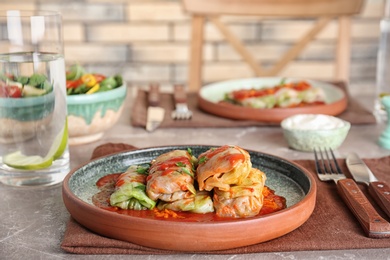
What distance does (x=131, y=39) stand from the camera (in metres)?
3.27

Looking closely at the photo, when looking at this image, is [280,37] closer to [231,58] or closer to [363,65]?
[231,58]

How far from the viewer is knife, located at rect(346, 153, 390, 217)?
102cm

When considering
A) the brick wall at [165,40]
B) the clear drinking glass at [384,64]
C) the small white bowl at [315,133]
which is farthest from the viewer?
the brick wall at [165,40]

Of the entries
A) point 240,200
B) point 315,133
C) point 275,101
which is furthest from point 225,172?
point 275,101

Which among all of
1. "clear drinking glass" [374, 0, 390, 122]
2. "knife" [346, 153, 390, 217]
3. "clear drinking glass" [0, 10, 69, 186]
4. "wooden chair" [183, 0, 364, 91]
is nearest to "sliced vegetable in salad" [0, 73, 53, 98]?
"clear drinking glass" [0, 10, 69, 186]

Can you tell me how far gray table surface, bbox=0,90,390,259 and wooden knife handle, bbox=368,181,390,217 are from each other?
5.0 inches

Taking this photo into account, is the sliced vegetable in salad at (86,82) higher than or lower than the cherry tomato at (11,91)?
lower

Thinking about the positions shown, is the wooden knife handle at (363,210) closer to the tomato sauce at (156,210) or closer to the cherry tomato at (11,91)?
the tomato sauce at (156,210)

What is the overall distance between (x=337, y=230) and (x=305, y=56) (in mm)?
2497

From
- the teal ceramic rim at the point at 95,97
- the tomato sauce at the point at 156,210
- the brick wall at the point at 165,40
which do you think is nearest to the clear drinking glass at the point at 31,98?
the tomato sauce at the point at 156,210

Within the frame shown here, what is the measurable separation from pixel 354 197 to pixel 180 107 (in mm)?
813

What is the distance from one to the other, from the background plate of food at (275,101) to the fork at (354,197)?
1.04 ft

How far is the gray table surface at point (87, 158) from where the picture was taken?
2.91ft

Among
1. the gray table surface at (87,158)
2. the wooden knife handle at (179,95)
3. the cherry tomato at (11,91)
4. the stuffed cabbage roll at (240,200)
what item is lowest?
the gray table surface at (87,158)
